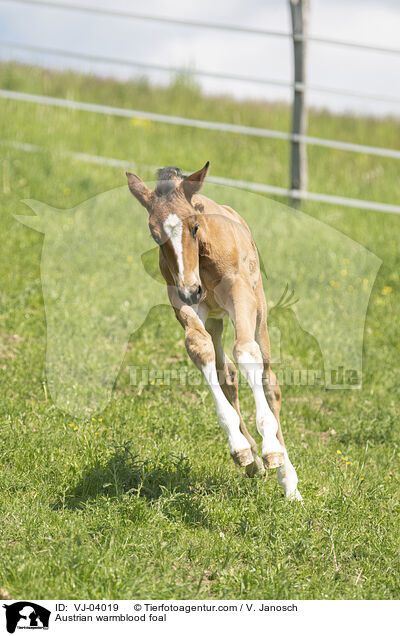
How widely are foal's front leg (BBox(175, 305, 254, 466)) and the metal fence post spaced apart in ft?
23.8

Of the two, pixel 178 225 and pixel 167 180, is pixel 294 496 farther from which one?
pixel 167 180

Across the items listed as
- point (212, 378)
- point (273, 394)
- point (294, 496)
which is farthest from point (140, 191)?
point (294, 496)

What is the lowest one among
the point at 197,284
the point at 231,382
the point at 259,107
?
the point at 231,382

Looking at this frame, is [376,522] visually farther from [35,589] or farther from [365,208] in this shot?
[365,208]

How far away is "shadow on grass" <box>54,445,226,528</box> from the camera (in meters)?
4.29

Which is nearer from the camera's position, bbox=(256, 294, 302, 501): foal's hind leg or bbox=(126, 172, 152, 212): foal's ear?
bbox=(126, 172, 152, 212): foal's ear

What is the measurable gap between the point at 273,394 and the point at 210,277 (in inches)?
42.3

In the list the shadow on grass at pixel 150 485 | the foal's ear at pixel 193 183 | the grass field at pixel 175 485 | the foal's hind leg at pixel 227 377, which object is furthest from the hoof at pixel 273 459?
the foal's ear at pixel 193 183

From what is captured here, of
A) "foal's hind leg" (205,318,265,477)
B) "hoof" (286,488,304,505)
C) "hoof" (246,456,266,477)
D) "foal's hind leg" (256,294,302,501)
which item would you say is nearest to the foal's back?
"foal's hind leg" (256,294,302,501)

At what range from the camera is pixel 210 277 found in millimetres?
4000

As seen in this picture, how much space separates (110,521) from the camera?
404 centimetres

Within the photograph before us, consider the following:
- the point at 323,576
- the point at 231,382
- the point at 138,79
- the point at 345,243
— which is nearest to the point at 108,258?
the point at 345,243

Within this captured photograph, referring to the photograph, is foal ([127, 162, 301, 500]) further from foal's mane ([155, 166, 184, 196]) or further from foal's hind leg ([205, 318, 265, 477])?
foal's hind leg ([205, 318, 265, 477])

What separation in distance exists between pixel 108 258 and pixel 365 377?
10.8 ft
